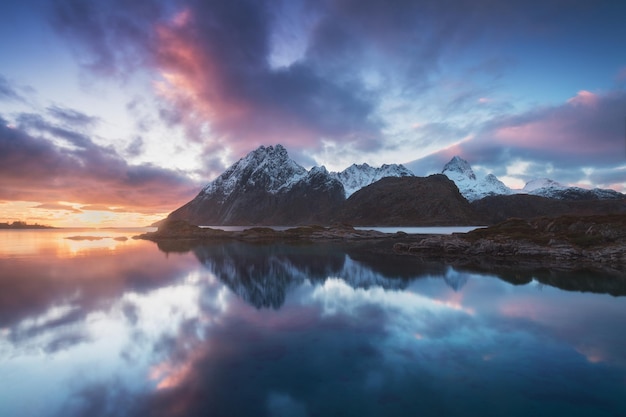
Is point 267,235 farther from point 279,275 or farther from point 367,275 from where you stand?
point 367,275

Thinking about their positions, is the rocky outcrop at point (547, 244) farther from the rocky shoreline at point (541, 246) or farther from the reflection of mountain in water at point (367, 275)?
the reflection of mountain in water at point (367, 275)

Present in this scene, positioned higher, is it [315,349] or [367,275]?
[367,275]

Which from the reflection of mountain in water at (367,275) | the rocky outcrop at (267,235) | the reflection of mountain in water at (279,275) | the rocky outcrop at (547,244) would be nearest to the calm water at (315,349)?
the reflection of mountain in water at (367,275)

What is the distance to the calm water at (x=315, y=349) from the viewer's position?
46.8ft

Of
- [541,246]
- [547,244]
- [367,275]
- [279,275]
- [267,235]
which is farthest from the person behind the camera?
[267,235]

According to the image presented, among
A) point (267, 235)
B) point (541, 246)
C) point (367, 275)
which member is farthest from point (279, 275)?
point (267, 235)

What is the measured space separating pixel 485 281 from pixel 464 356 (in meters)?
26.3

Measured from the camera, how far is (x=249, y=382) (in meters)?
16.0

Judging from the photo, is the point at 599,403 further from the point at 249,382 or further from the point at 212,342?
the point at 212,342

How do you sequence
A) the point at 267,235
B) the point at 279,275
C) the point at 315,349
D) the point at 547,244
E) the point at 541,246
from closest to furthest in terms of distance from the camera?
the point at 315,349, the point at 279,275, the point at 541,246, the point at 547,244, the point at 267,235

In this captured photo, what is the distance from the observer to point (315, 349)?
67.2 feet

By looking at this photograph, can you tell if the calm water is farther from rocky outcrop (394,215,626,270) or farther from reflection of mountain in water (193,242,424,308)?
rocky outcrop (394,215,626,270)

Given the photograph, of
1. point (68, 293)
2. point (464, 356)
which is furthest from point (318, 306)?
point (68, 293)

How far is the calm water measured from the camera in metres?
14.2
